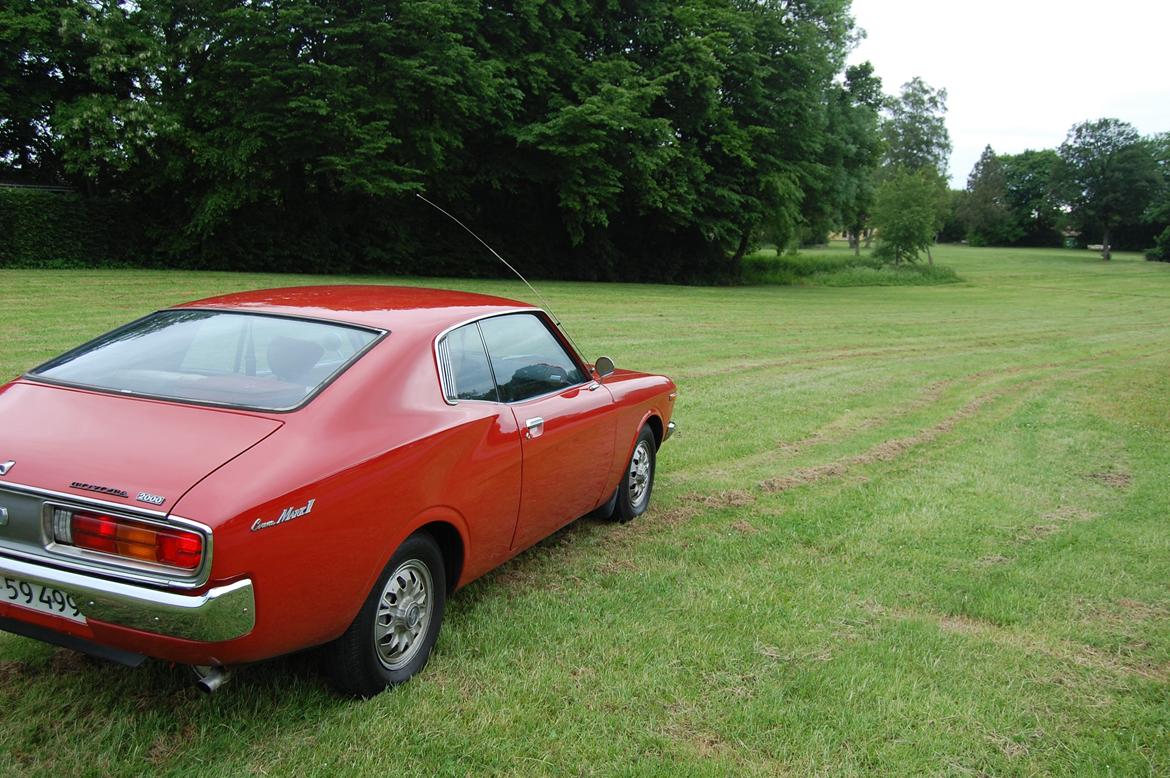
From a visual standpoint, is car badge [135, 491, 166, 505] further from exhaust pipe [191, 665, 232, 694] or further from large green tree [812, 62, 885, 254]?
large green tree [812, 62, 885, 254]

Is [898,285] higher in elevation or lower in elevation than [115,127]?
lower

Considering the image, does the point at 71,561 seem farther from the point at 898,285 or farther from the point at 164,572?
the point at 898,285

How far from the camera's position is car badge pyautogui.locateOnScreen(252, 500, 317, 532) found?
9.08ft

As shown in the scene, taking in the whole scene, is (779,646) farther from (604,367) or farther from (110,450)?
(110,450)

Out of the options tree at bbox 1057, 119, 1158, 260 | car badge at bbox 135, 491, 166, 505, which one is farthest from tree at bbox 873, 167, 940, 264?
car badge at bbox 135, 491, 166, 505

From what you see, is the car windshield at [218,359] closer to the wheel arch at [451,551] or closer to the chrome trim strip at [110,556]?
the chrome trim strip at [110,556]

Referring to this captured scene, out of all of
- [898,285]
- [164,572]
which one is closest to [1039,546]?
[164,572]

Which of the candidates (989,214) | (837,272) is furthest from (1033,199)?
(837,272)

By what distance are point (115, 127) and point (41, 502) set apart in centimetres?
2431

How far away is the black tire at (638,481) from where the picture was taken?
18.6 feet

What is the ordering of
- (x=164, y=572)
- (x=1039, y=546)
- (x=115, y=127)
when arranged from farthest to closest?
(x=115, y=127), (x=1039, y=546), (x=164, y=572)

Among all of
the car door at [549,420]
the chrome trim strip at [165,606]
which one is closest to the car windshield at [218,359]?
the chrome trim strip at [165,606]

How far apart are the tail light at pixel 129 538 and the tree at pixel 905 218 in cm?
4877

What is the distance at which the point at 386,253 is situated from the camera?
29.1 meters
